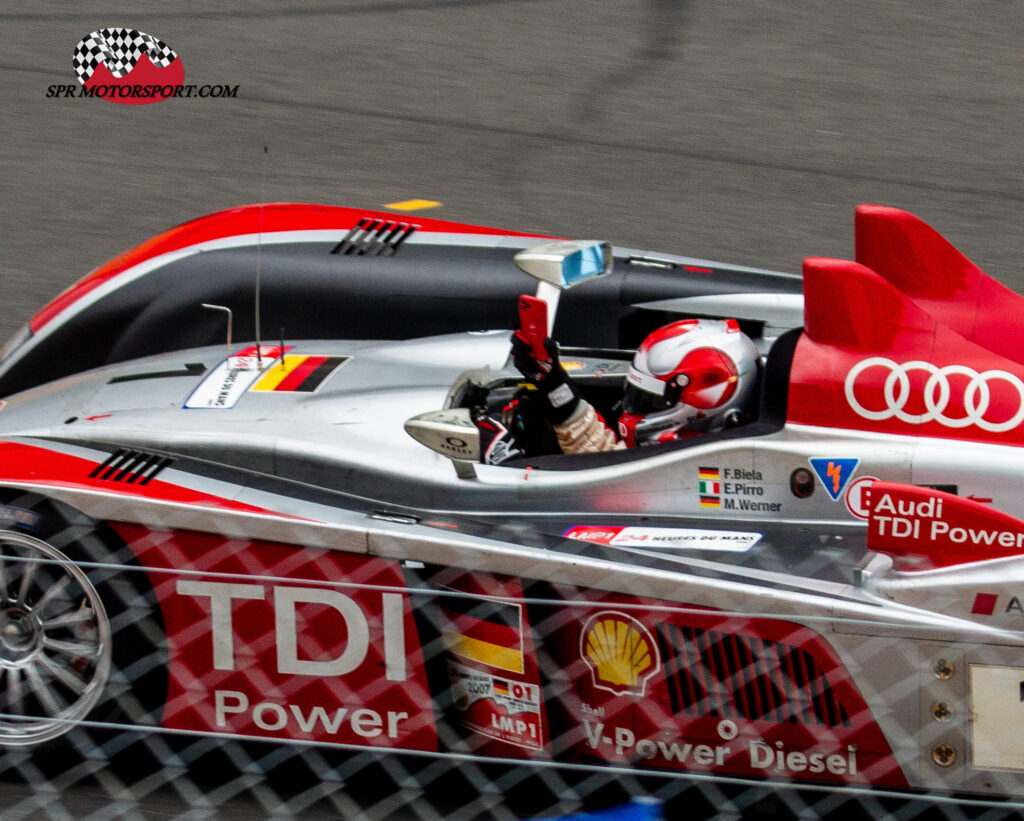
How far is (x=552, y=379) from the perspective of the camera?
411 centimetres

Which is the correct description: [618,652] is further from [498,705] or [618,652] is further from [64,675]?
[64,675]

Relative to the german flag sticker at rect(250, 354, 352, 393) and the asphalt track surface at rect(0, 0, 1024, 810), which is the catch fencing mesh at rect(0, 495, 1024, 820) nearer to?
the german flag sticker at rect(250, 354, 352, 393)

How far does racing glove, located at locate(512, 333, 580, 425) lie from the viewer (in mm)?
4098

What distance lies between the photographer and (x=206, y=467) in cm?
389

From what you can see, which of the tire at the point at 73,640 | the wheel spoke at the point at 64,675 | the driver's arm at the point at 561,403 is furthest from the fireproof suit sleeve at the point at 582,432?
the wheel spoke at the point at 64,675

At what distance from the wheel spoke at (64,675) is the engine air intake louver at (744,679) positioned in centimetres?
154

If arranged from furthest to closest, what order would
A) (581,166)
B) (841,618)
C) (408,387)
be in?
1. (581,166)
2. (408,387)
3. (841,618)

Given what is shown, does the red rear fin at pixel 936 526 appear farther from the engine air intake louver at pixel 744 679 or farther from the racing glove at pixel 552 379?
the racing glove at pixel 552 379

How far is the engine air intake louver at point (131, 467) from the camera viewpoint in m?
3.79

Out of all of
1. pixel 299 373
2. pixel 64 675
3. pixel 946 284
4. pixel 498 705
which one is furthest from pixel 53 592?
pixel 946 284

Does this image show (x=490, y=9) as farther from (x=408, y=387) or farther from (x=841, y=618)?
(x=841, y=618)

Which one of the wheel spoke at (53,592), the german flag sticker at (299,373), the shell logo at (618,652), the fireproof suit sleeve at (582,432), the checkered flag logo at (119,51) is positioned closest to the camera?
the shell logo at (618,652)

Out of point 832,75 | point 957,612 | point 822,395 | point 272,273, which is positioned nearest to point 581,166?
point 832,75

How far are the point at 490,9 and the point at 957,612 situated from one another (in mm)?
6554
